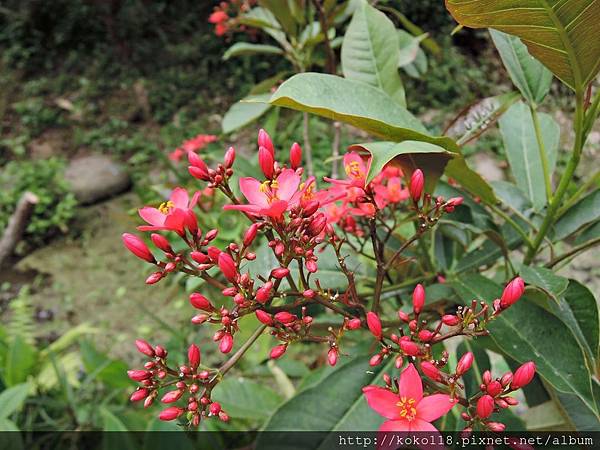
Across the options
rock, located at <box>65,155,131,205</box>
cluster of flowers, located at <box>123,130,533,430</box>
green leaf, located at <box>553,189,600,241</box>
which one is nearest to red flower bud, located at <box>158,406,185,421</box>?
cluster of flowers, located at <box>123,130,533,430</box>

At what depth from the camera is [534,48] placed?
64 centimetres

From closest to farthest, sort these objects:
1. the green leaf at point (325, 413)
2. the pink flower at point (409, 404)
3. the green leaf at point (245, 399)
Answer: the pink flower at point (409, 404) < the green leaf at point (325, 413) < the green leaf at point (245, 399)

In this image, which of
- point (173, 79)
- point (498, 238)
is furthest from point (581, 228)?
point (173, 79)

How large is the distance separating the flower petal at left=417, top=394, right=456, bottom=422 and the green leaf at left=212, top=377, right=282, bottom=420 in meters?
0.84

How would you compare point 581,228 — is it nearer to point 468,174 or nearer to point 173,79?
point 468,174

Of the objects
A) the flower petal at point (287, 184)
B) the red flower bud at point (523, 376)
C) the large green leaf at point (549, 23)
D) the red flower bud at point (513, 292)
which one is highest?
the large green leaf at point (549, 23)

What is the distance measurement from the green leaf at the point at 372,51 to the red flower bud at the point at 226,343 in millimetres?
511

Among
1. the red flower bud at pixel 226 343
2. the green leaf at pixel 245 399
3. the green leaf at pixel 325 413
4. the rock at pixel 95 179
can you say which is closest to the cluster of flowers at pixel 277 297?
the red flower bud at pixel 226 343

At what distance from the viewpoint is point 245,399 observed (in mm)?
1382

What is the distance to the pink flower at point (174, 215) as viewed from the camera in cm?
63

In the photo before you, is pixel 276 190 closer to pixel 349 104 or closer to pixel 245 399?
pixel 349 104

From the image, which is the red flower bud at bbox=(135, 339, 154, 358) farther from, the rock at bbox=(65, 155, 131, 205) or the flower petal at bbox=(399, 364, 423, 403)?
the rock at bbox=(65, 155, 131, 205)

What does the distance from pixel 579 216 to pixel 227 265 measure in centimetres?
59

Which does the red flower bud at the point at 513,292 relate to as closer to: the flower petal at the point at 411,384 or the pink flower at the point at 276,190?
the flower petal at the point at 411,384
